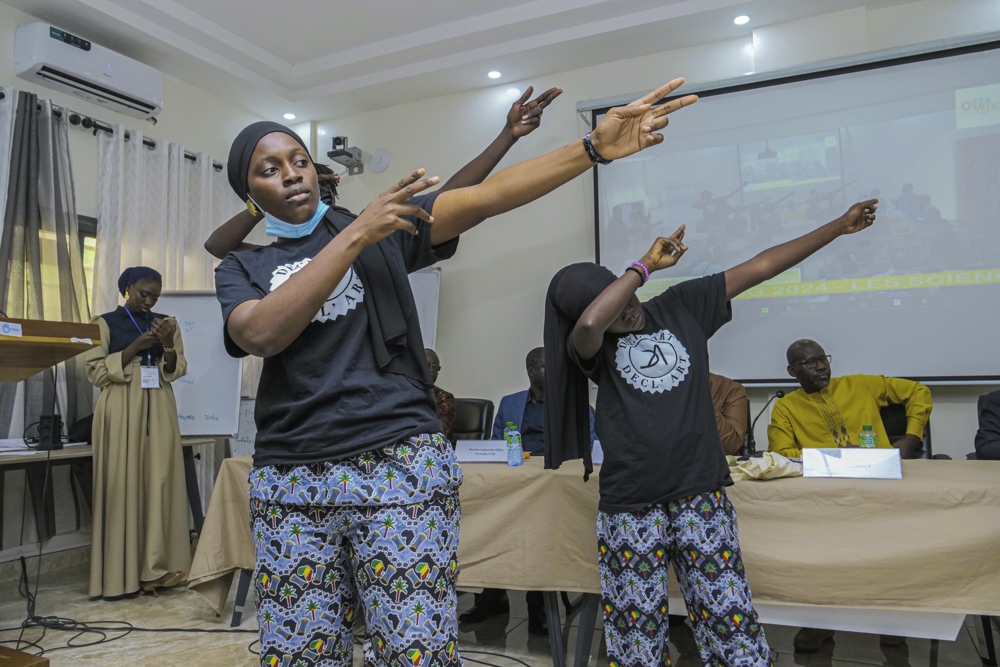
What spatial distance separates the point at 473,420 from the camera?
412cm

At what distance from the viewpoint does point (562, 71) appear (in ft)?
16.9

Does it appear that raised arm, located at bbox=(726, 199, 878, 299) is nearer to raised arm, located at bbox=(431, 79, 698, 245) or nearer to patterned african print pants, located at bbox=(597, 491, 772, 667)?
patterned african print pants, located at bbox=(597, 491, 772, 667)

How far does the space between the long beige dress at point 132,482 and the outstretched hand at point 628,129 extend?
11.7 feet

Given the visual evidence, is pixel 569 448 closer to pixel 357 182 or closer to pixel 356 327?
pixel 356 327

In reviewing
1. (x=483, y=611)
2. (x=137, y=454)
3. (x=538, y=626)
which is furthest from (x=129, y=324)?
(x=538, y=626)

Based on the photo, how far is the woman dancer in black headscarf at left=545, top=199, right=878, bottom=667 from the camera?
1751 mm

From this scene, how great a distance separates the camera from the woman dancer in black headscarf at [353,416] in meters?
0.91

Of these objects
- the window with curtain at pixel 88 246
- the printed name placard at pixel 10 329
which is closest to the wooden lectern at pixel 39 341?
the printed name placard at pixel 10 329

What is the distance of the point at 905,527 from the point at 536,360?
2.10 meters

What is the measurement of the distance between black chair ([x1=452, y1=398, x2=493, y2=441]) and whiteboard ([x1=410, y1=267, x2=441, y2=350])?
46.4 inches

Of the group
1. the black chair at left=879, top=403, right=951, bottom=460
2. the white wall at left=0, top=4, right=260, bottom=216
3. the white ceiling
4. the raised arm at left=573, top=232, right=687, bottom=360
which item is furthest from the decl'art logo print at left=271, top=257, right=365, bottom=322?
the white wall at left=0, top=4, right=260, bottom=216

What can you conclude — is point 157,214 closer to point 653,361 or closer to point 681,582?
point 653,361

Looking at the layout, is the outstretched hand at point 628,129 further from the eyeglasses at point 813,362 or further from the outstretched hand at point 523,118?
the eyeglasses at point 813,362

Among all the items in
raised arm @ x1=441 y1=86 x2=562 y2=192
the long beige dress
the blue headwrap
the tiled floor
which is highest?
the blue headwrap
